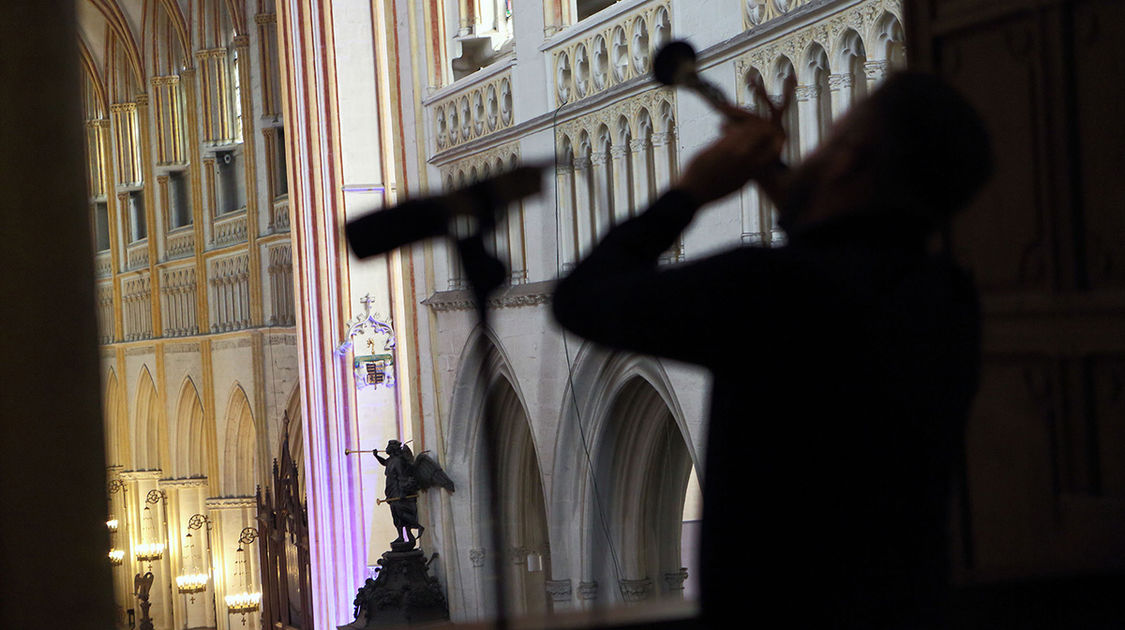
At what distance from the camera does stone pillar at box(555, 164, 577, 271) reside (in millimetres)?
9211

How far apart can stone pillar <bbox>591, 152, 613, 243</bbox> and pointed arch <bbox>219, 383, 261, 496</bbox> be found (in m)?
9.51

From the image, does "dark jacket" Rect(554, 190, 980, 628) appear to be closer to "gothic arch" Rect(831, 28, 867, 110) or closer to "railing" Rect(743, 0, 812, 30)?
"gothic arch" Rect(831, 28, 867, 110)

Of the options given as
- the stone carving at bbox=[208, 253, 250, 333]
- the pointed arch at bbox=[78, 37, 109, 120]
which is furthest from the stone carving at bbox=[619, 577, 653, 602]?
the pointed arch at bbox=[78, 37, 109, 120]

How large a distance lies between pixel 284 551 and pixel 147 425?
6718mm

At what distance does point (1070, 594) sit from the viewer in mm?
1885

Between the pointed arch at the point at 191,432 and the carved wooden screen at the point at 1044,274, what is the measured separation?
1778cm

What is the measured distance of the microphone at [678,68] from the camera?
1460mm

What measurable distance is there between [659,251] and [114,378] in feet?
72.9

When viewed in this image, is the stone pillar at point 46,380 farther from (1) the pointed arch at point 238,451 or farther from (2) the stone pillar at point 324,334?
(1) the pointed arch at point 238,451

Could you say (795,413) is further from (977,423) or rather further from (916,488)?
(977,423)

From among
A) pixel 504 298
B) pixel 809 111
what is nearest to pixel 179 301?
pixel 504 298

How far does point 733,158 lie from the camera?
1335 mm

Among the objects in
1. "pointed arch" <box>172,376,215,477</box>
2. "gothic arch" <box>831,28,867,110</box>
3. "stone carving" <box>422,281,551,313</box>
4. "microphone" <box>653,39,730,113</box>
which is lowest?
"pointed arch" <box>172,376,215,477</box>

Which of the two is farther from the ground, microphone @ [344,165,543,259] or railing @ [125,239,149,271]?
railing @ [125,239,149,271]
